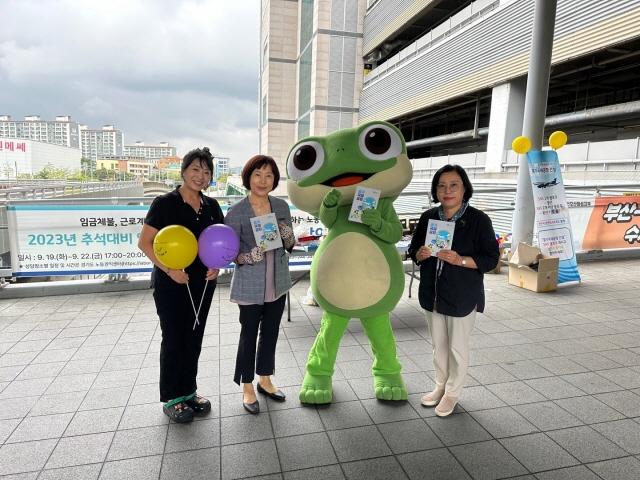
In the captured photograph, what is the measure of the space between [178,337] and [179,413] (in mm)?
471

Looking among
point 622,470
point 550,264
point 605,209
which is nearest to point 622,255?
point 605,209

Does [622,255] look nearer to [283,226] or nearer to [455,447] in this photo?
[455,447]

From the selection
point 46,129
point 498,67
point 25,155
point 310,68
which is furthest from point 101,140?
point 498,67

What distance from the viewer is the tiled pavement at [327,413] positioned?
2.21 m

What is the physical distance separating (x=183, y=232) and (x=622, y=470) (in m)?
2.59

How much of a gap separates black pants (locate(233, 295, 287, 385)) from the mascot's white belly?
352 millimetres

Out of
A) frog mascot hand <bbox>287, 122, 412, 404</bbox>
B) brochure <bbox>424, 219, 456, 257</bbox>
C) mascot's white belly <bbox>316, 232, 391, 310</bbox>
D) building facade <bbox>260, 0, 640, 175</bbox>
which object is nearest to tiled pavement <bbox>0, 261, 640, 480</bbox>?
frog mascot hand <bbox>287, 122, 412, 404</bbox>

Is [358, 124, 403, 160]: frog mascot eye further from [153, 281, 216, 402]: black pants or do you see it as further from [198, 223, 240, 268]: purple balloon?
[153, 281, 216, 402]: black pants

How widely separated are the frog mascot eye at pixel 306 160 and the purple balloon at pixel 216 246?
0.67 metres

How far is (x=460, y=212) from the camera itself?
2547 millimetres

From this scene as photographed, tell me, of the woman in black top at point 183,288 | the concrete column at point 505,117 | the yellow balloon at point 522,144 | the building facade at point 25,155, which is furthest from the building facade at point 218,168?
the building facade at point 25,155

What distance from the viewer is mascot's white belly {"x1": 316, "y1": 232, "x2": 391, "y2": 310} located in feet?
8.83

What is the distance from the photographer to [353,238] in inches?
107

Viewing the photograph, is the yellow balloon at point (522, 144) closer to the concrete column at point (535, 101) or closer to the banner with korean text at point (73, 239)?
the concrete column at point (535, 101)
